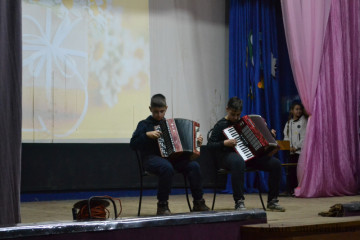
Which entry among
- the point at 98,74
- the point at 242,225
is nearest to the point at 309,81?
the point at 98,74

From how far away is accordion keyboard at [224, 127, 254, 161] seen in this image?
14.1 feet

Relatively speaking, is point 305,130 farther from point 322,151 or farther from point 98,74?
point 98,74

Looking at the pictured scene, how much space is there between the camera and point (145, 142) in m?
4.03

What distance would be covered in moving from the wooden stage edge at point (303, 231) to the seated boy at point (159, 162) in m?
1.71

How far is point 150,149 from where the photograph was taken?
4.09 metres

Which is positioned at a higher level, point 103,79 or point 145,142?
point 103,79

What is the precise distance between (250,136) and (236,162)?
236 mm

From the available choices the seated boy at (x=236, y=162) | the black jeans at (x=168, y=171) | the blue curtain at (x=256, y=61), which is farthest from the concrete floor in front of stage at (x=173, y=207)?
the blue curtain at (x=256, y=61)

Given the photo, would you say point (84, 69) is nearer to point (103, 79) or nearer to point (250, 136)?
point (103, 79)

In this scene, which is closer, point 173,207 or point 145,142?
point 145,142

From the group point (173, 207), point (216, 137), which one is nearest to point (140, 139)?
point (216, 137)

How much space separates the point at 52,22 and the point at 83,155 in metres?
1.47

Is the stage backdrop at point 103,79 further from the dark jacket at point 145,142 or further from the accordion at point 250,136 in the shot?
the accordion at point 250,136

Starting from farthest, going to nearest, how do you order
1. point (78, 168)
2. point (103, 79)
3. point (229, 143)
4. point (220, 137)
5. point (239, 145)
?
point (103, 79) → point (78, 168) → point (220, 137) → point (239, 145) → point (229, 143)
